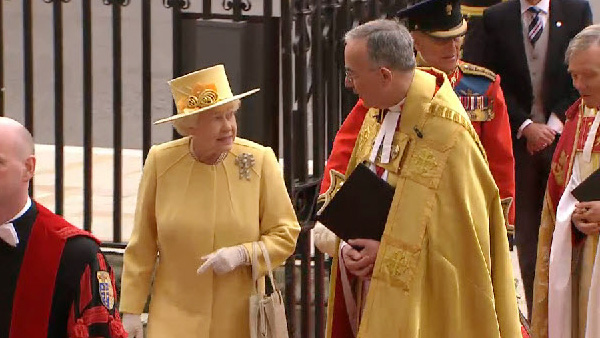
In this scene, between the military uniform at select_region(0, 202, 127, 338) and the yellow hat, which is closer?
the military uniform at select_region(0, 202, 127, 338)

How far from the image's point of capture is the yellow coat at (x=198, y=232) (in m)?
6.44

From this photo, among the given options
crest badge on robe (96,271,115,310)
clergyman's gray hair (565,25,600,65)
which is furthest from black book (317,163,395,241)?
clergyman's gray hair (565,25,600,65)

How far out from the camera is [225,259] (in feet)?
20.7

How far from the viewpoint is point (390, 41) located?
227 inches

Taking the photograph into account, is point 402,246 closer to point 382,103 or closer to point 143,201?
point 382,103

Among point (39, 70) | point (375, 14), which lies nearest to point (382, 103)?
point (375, 14)

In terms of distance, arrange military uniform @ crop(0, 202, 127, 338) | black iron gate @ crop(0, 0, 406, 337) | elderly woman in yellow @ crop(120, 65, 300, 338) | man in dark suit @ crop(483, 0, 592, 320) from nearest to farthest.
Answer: military uniform @ crop(0, 202, 127, 338) → elderly woman in yellow @ crop(120, 65, 300, 338) → black iron gate @ crop(0, 0, 406, 337) → man in dark suit @ crop(483, 0, 592, 320)

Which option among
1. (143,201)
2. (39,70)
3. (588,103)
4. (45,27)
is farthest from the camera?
(45,27)

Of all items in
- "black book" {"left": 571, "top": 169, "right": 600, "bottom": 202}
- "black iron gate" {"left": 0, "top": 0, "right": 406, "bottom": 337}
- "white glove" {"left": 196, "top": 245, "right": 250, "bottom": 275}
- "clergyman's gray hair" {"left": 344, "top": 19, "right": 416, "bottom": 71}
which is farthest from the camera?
"black iron gate" {"left": 0, "top": 0, "right": 406, "bottom": 337}

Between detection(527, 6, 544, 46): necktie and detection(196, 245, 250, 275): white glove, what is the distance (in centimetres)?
279

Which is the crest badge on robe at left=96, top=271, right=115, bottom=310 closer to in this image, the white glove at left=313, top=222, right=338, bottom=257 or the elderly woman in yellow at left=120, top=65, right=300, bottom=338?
the white glove at left=313, top=222, right=338, bottom=257

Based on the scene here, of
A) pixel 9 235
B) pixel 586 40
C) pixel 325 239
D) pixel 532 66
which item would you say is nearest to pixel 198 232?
pixel 325 239

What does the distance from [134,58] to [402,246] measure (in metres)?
11.5

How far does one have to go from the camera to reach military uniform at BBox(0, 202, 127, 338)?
4781 mm
